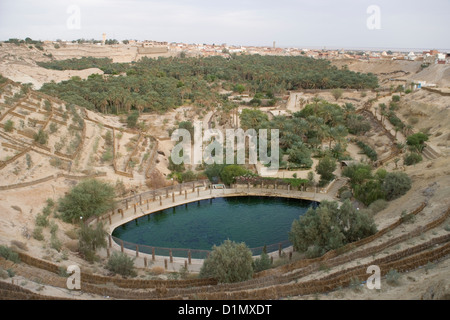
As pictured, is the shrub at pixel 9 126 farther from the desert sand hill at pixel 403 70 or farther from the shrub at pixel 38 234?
Result: the desert sand hill at pixel 403 70

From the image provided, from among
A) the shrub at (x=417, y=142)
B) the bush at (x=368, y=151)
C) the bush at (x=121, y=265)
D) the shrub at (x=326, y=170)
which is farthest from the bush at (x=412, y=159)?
the bush at (x=121, y=265)

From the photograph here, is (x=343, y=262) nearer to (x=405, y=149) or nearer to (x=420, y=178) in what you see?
(x=420, y=178)

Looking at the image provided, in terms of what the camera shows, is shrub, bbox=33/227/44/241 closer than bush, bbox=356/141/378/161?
Yes

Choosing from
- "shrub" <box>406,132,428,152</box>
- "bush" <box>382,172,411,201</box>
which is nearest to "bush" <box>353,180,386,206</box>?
"bush" <box>382,172,411,201</box>

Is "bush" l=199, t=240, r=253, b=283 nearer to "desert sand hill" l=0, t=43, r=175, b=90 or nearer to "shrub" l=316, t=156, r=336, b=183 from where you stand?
"shrub" l=316, t=156, r=336, b=183

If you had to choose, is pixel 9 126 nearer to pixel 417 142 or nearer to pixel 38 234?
pixel 38 234
